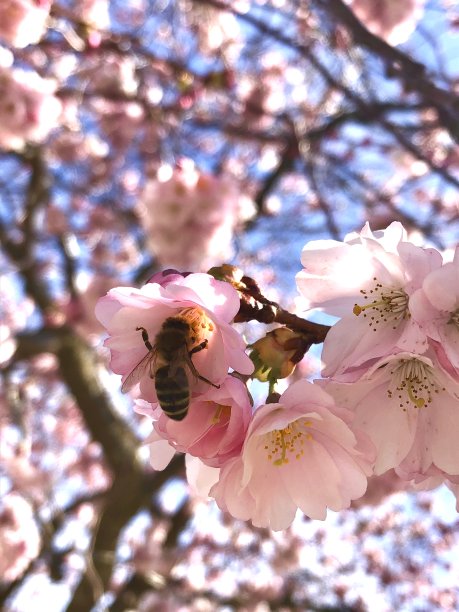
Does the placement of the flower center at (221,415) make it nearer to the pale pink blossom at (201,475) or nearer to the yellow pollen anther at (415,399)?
the pale pink blossom at (201,475)

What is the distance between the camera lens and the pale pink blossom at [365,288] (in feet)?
2.64

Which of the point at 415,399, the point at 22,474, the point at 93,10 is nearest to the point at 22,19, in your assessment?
the point at 93,10

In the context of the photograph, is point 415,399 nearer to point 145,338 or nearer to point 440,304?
point 440,304

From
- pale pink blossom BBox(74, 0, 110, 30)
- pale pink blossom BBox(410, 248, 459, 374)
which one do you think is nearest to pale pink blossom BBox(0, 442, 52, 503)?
pale pink blossom BBox(74, 0, 110, 30)

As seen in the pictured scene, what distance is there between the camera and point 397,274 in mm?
907

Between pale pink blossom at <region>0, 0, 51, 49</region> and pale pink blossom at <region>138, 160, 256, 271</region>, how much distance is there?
3.04 feet

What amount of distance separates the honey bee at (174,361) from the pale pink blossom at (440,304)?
10.8 inches

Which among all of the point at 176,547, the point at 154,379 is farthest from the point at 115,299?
the point at 176,547

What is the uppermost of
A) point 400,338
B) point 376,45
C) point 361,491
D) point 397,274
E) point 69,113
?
point 69,113

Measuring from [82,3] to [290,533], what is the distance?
5963 mm

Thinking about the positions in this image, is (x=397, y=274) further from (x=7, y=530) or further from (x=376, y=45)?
(x=7, y=530)

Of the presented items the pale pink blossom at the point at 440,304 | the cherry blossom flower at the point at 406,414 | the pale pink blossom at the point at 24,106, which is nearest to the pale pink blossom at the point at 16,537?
the pale pink blossom at the point at 24,106

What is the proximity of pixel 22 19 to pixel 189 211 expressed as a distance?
1.23 metres

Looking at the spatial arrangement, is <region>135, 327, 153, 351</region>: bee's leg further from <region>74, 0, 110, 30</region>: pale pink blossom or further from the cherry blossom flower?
<region>74, 0, 110, 30</region>: pale pink blossom
